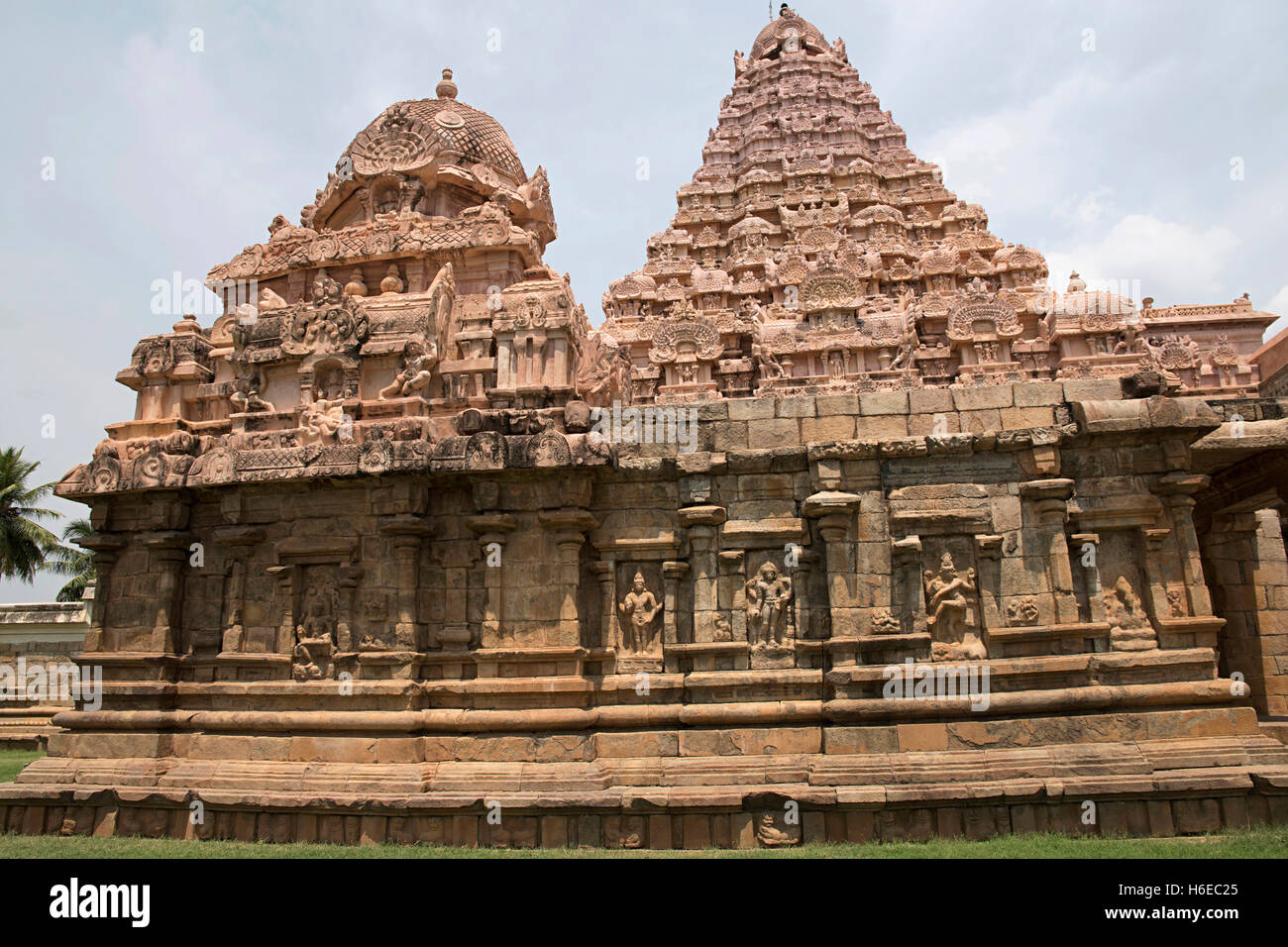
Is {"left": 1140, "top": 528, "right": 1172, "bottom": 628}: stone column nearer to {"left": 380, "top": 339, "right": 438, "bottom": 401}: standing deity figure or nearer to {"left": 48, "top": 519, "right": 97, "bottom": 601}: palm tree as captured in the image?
{"left": 380, "top": 339, "right": 438, "bottom": 401}: standing deity figure

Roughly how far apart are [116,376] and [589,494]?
7.06 m

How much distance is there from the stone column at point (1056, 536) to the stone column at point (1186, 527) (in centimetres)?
102

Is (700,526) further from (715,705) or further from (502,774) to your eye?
(502,774)

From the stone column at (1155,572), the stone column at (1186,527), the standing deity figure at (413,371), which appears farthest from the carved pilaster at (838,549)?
the standing deity figure at (413,371)

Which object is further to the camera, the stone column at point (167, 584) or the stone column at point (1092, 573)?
the stone column at point (167, 584)

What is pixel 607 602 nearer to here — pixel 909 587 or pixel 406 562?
pixel 406 562

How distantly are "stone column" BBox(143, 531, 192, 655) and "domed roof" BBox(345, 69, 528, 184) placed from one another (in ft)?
18.4

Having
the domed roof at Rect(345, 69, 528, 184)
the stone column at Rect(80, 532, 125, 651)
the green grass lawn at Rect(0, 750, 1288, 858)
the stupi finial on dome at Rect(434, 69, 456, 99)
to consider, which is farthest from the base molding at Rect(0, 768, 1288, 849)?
the stupi finial on dome at Rect(434, 69, 456, 99)

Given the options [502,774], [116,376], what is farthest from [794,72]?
[502,774]

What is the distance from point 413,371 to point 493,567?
2.66 m

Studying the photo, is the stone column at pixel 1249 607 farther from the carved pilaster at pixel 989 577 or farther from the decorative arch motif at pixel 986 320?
the decorative arch motif at pixel 986 320

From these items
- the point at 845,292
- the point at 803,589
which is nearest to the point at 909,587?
the point at 803,589

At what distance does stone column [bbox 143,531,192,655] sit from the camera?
1091cm

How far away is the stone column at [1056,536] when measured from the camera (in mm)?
9484
